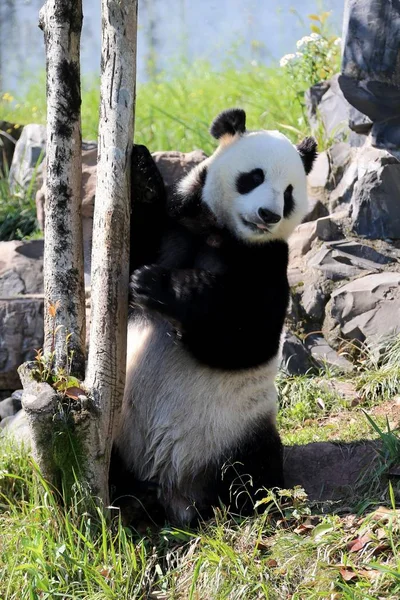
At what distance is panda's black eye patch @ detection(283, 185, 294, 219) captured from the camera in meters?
4.56

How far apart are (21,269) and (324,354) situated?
3095 mm

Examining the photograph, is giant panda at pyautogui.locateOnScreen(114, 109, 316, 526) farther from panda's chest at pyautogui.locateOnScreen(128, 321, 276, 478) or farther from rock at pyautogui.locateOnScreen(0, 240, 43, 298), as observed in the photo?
rock at pyautogui.locateOnScreen(0, 240, 43, 298)

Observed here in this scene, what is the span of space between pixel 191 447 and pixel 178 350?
54 centimetres

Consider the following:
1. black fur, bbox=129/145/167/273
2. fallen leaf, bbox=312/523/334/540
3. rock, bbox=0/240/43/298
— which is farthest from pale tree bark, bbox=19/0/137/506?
rock, bbox=0/240/43/298

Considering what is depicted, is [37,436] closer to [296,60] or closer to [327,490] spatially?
[327,490]

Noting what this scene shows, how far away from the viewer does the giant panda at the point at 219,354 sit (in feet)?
14.0

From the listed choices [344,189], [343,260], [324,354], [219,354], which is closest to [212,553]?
[219,354]

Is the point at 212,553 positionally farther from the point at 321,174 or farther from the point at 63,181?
the point at 321,174

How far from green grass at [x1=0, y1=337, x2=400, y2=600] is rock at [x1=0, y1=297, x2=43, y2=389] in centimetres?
258

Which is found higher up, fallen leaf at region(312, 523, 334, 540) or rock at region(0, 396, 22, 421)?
fallen leaf at region(312, 523, 334, 540)

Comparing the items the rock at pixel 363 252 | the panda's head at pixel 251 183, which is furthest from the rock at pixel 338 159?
the panda's head at pixel 251 183

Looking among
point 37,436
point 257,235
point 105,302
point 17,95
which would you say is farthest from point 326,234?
point 17,95

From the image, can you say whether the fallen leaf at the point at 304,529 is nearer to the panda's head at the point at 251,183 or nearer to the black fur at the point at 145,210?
the panda's head at the point at 251,183

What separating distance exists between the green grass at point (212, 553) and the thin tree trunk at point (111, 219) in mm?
311
